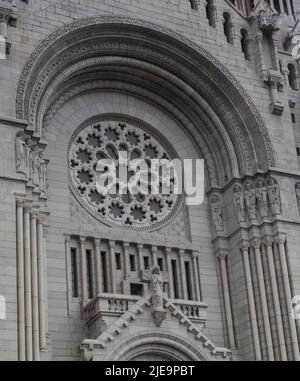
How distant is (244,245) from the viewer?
29297 millimetres

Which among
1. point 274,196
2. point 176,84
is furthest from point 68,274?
point 176,84

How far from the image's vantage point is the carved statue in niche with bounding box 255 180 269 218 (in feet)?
97.1

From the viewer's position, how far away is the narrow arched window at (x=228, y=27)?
3219cm

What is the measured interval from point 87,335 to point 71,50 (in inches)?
360

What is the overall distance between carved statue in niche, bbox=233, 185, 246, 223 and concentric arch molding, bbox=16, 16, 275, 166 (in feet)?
4.61

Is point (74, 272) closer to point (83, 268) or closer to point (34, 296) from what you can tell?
point (83, 268)

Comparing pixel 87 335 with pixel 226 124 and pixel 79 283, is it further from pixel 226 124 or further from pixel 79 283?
pixel 226 124

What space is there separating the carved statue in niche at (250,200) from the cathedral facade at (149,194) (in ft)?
0.23

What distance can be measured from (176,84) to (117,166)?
3.64 m

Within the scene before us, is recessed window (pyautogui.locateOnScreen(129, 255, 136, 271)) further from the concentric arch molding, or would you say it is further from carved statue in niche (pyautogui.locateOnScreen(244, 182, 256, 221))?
the concentric arch molding

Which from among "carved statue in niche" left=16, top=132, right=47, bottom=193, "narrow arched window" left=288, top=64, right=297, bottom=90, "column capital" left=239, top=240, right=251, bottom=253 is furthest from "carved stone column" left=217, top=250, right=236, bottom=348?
"narrow arched window" left=288, top=64, right=297, bottom=90

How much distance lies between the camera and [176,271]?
1156 inches

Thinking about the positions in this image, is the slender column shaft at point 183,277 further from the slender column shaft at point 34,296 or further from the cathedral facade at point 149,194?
the slender column shaft at point 34,296
